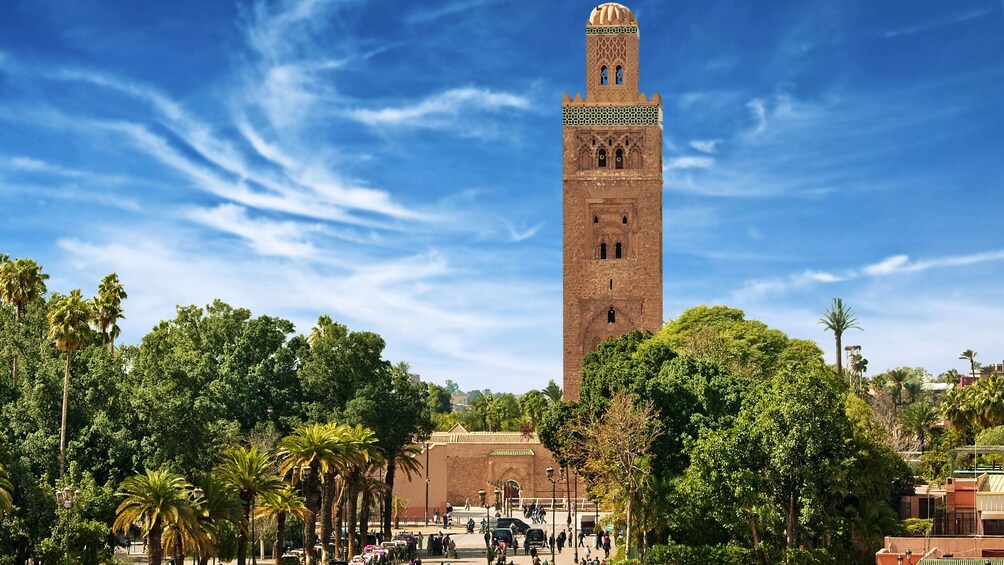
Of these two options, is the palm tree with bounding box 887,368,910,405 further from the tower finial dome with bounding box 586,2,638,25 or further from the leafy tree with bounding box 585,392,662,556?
Answer: the leafy tree with bounding box 585,392,662,556

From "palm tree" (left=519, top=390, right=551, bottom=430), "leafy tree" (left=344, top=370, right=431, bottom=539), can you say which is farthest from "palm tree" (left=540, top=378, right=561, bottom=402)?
"leafy tree" (left=344, top=370, right=431, bottom=539)

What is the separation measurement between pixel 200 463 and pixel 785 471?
2057cm

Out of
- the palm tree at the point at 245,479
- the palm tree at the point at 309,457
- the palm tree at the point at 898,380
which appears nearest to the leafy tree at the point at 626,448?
the palm tree at the point at 309,457

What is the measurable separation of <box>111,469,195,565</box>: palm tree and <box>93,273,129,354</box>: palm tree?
17364mm

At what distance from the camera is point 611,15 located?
77.9m

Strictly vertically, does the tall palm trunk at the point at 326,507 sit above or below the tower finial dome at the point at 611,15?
below

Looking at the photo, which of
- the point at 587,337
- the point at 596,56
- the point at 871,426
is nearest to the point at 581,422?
the point at 871,426

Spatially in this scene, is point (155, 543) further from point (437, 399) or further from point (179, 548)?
point (437, 399)

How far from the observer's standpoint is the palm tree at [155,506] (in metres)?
37.8

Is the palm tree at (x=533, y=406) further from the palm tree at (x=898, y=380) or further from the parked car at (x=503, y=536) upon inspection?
the parked car at (x=503, y=536)

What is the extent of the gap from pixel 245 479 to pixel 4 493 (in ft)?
24.5

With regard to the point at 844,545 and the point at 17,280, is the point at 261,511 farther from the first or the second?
the point at 844,545

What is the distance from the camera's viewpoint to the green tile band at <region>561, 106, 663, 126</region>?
76.6m

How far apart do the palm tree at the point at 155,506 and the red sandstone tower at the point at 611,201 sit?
125 feet
